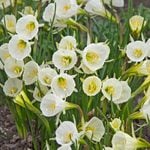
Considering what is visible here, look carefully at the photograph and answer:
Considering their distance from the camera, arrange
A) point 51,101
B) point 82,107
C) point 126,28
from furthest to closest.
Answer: point 126,28 → point 82,107 → point 51,101

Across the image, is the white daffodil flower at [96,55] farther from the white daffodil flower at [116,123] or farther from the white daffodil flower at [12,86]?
the white daffodil flower at [12,86]

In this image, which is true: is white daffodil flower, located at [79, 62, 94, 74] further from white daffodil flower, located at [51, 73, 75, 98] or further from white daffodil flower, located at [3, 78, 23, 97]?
white daffodil flower, located at [3, 78, 23, 97]

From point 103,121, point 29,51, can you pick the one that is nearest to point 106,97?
point 103,121

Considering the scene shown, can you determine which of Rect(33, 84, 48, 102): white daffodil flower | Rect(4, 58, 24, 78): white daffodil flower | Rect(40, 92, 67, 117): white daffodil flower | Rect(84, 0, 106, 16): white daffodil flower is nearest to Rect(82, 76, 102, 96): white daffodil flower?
Rect(40, 92, 67, 117): white daffodil flower

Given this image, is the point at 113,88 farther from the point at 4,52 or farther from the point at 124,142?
the point at 4,52

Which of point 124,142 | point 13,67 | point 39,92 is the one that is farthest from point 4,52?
point 124,142

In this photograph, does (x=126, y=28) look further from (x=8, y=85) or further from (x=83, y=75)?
(x=8, y=85)

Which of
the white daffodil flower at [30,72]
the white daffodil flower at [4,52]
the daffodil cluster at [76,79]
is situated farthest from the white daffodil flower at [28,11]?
the white daffodil flower at [30,72]
